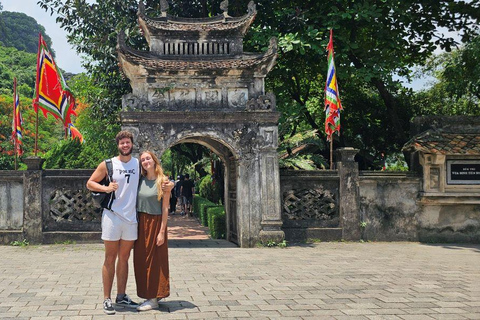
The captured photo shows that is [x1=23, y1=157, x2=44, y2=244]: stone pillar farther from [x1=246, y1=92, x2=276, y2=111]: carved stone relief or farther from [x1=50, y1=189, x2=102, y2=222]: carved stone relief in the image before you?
[x1=246, y1=92, x2=276, y2=111]: carved stone relief

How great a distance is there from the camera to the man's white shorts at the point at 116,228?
6105mm

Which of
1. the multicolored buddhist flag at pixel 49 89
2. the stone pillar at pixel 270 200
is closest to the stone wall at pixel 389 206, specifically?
the stone pillar at pixel 270 200

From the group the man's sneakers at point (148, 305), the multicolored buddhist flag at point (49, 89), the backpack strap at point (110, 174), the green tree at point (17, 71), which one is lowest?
the man's sneakers at point (148, 305)

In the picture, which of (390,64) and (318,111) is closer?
(390,64)

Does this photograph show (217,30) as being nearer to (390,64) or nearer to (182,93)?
(182,93)

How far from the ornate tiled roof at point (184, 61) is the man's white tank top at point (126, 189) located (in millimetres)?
6818

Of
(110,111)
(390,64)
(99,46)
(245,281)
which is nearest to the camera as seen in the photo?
(245,281)

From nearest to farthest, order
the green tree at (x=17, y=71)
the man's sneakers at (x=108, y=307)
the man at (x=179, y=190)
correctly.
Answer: the man's sneakers at (x=108, y=307), the man at (x=179, y=190), the green tree at (x=17, y=71)

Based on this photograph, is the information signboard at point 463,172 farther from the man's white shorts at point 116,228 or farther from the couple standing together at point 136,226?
the man's white shorts at point 116,228

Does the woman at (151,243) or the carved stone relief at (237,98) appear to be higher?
the carved stone relief at (237,98)

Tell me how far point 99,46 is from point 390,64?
1027 cm

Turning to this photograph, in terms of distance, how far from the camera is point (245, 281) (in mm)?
8211

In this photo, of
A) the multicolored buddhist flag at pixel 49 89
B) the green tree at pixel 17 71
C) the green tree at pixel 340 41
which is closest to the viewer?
the multicolored buddhist flag at pixel 49 89

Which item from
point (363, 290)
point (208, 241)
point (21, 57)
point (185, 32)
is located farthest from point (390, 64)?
point (21, 57)
